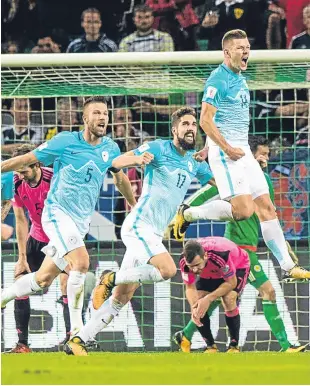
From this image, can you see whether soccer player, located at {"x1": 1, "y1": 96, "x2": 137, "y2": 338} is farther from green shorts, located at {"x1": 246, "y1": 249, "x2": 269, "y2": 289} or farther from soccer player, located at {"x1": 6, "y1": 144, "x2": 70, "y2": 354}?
green shorts, located at {"x1": 246, "y1": 249, "x2": 269, "y2": 289}

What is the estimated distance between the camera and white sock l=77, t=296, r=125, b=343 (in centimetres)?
1098

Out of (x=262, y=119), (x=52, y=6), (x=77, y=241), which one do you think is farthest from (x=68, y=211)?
(x=52, y=6)

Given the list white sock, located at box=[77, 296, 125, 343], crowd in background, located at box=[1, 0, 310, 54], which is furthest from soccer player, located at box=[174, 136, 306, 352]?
crowd in background, located at box=[1, 0, 310, 54]

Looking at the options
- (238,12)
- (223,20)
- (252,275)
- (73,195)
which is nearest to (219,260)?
(252,275)

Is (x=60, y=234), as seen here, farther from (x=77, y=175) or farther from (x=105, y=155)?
(x=105, y=155)

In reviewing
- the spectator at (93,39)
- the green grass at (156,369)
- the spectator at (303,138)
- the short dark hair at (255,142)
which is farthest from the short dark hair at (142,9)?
the green grass at (156,369)

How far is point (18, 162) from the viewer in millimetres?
10828

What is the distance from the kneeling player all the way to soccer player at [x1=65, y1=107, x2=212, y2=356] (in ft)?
2.43

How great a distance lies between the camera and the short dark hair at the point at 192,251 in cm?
1184

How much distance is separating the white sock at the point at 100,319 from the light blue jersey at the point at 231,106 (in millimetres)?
1678

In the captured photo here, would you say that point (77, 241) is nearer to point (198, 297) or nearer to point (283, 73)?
point (198, 297)

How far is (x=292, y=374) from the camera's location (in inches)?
365

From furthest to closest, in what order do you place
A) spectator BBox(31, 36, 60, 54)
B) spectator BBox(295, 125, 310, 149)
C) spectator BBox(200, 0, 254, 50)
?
spectator BBox(31, 36, 60, 54)
spectator BBox(200, 0, 254, 50)
spectator BBox(295, 125, 310, 149)

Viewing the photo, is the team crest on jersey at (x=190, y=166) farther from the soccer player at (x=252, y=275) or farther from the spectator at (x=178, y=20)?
the spectator at (x=178, y=20)
